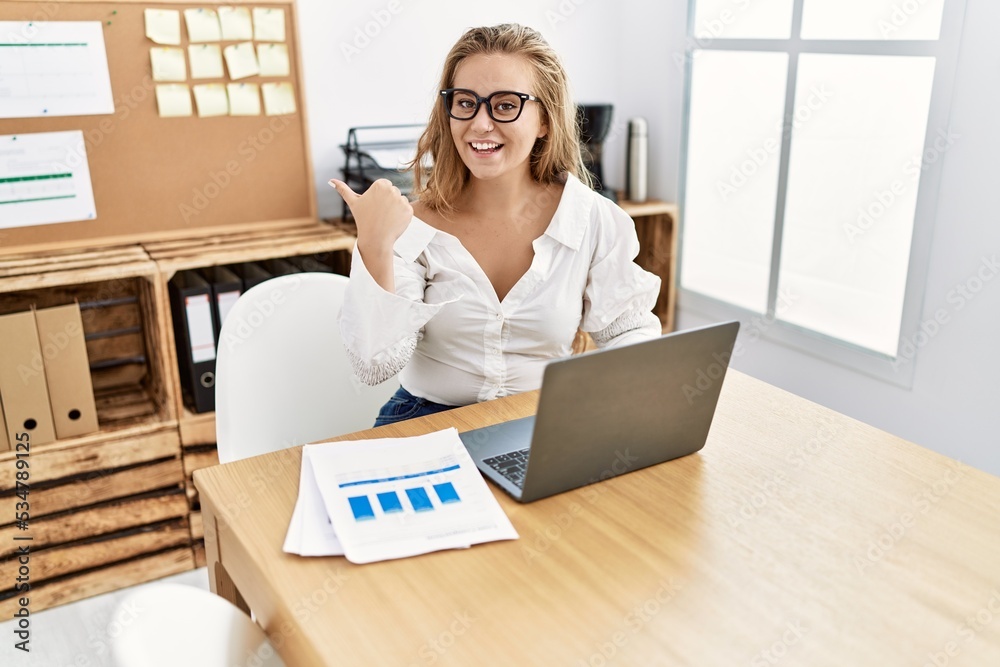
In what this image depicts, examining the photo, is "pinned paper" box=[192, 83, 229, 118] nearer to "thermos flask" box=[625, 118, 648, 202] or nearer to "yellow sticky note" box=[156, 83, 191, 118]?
"yellow sticky note" box=[156, 83, 191, 118]

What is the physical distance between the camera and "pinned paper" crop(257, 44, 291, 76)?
2.45 metres

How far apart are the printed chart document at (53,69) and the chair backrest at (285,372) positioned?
3.45ft

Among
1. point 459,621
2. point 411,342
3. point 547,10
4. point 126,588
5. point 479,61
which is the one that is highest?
point 547,10

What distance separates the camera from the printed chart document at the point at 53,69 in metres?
2.15

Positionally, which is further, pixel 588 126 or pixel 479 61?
pixel 588 126

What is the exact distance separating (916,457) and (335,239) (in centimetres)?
161

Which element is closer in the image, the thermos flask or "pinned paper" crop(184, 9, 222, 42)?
"pinned paper" crop(184, 9, 222, 42)

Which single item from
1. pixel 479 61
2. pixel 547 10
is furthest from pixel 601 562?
pixel 547 10

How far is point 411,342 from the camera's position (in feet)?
4.93

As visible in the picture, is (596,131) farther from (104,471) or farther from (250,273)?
(104,471)

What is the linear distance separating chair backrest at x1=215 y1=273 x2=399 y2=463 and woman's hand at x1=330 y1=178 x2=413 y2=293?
11.2 inches

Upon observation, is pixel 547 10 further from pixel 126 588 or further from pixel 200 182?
pixel 126 588

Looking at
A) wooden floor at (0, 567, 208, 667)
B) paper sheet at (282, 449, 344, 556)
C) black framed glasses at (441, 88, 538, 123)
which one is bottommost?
wooden floor at (0, 567, 208, 667)

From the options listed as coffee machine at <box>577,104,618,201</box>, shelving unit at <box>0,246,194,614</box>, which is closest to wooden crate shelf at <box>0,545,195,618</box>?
shelving unit at <box>0,246,194,614</box>
